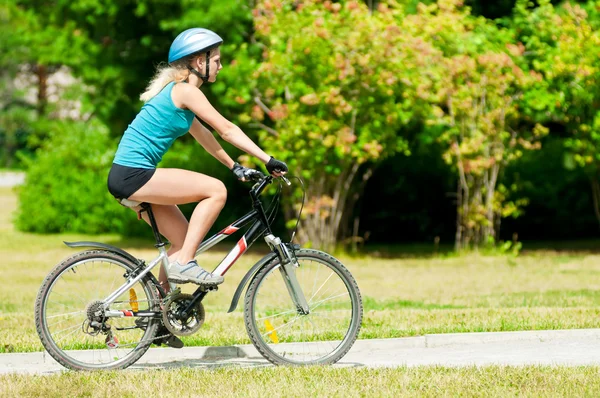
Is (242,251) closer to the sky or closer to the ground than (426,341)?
closer to the sky

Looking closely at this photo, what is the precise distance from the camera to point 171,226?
6328 millimetres

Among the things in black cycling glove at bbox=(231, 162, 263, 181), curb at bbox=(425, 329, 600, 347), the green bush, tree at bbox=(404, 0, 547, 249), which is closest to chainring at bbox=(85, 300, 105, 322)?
black cycling glove at bbox=(231, 162, 263, 181)

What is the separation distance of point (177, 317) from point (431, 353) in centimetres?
191

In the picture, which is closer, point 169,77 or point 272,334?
point 169,77

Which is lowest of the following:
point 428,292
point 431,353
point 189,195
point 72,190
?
point 428,292

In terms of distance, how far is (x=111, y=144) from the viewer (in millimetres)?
21375

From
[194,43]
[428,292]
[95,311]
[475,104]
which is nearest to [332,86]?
[475,104]

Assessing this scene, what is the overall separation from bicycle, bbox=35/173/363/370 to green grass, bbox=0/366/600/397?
0.26 m

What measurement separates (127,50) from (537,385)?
41.2ft

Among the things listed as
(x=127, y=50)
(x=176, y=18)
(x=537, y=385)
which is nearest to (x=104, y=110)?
(x=127, y=50)

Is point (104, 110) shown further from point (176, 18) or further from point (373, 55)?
point (373, 55)

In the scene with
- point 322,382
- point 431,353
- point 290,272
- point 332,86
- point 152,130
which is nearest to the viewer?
point 322,382

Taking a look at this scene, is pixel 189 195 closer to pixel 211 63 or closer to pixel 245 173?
pixel 245 173

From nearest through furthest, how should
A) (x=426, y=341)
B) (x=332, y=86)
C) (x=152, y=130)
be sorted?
1. (x=152, y=130)
2. (x=426, y=341)
3. (x=332, y=86)
